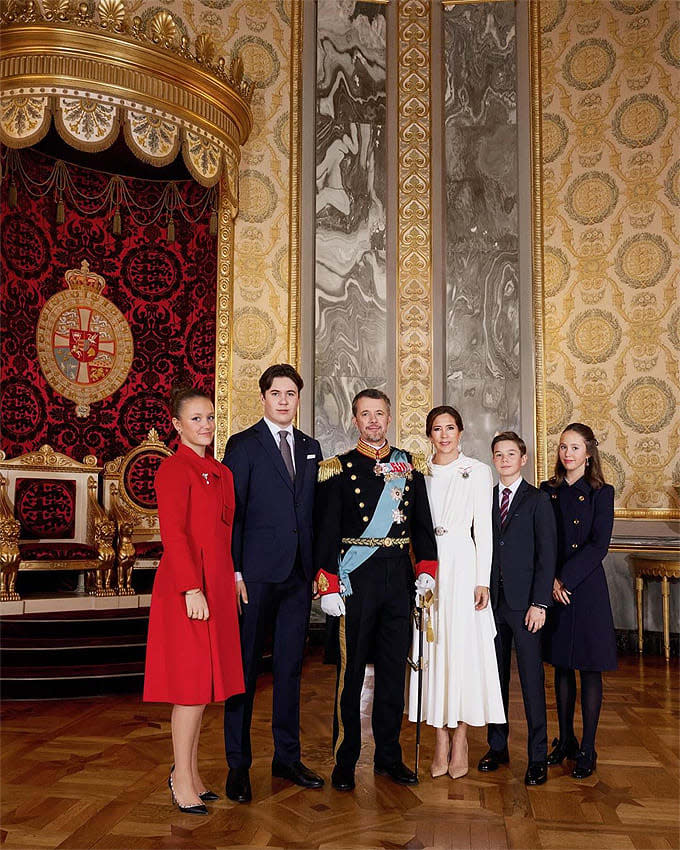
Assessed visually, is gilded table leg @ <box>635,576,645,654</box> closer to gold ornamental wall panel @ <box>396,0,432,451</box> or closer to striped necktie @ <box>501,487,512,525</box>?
gold ornamental wall panel @ <box>396,0,432,451</box>

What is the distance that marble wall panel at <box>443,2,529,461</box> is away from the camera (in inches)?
270

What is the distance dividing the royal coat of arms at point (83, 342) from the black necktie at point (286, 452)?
3.77 meters

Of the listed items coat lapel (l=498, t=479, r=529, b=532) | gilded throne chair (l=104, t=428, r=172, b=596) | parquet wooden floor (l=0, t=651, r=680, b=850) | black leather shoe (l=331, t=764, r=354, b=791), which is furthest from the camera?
gilded throne chair (l=104, t=428, r=172, b=596)

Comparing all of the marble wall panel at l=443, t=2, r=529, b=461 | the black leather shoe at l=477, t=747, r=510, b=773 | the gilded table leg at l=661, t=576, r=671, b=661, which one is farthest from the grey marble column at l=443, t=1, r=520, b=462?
the black leather shoe at l=477, t=747, r=510, b=773

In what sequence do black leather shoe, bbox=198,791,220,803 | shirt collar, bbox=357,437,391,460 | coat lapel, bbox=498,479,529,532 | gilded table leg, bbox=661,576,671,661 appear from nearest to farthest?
black leather shoe, bbox=198,791,220,803
shirt collar, bbox=357,437,391,460
coat lapel, bbox=498,479,529,532
gilded table leg, bbox=661,576,671,661

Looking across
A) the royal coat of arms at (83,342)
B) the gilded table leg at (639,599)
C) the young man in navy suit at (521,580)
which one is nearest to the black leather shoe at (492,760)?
the young man in navy suit at (521,580)

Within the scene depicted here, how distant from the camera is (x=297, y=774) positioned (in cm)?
311

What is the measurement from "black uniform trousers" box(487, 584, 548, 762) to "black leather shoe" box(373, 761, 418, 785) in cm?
43

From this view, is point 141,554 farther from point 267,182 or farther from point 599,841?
point 599,841

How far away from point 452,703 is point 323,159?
17.2 feet

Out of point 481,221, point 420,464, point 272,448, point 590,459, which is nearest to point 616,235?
point 481,221

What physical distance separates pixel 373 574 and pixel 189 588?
75 cm

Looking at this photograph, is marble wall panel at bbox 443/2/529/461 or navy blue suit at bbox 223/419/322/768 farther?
marble wall panel at bbox 443/2/529/461

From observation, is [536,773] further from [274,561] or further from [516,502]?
[274,561]
